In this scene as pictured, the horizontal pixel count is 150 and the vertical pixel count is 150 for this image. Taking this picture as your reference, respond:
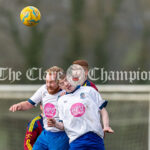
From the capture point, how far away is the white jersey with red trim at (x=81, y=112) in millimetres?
3465

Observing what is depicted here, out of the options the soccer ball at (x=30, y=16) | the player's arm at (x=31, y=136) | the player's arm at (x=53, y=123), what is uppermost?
the soccer ball at (x=30, y=16)

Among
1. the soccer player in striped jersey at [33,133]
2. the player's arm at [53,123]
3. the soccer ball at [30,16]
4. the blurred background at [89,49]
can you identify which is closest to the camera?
the player's arm at [53,123]

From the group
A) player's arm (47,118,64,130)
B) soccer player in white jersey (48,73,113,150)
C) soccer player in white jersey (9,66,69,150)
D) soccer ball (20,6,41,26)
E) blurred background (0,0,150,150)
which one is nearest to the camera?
player's arm (47,118,64,130)

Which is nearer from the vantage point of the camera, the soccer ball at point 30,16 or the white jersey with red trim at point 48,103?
the white jersey with red trim at point 48,103

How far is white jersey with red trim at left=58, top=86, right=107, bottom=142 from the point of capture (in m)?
3.46

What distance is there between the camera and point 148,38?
5.88 meters

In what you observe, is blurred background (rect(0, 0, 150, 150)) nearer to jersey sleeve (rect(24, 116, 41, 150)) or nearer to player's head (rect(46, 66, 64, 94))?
jersey sleeve (rect(24, 116, 41, 150))

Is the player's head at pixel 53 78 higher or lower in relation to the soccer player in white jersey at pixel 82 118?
higher

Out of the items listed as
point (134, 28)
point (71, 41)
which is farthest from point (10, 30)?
point (134, 28)

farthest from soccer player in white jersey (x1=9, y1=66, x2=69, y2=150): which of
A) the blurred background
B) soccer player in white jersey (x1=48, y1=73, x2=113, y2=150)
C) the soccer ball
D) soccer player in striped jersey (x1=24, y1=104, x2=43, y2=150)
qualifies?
the blurred background

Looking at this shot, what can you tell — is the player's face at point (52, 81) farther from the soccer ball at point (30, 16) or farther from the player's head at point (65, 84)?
the soccer ball at point (30, 16)

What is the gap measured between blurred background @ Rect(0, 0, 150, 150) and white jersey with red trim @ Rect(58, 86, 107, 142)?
217cm

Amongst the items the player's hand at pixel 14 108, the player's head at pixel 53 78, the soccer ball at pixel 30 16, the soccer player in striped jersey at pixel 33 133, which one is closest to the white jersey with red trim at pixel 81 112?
the player's head at pixel 53 78

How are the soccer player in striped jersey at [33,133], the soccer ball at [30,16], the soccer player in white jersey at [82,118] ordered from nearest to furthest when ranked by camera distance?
the soccer player in white jersey at [82,118] < the soccer player in striped jersey at [33,133] < the soccer ball at [30,16]
